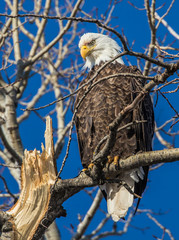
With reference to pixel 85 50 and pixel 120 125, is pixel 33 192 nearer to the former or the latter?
pixel 120 125

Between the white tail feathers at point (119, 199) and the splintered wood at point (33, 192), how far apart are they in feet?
3.06

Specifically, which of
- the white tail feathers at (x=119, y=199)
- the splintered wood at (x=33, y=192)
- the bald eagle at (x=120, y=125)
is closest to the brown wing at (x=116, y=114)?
the bald eagle at (x=120, y=125)

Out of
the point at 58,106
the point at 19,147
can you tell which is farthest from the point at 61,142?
the point at 58,106

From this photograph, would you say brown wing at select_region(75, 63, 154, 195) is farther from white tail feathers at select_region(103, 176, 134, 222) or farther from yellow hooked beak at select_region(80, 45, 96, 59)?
yellow hooked beak at select_region(80, 45, 96, 59)

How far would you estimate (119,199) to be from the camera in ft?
13.0

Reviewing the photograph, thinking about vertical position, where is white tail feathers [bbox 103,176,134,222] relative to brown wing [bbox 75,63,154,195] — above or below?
below

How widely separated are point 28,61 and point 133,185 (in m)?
2.41

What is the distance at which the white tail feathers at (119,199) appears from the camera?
391 cm

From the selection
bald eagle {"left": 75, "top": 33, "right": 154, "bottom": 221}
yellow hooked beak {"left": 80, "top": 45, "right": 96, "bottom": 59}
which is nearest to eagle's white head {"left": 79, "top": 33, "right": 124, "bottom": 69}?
yellow hooked beak {"left": 80, "top": 45, "right": 96, "bottom": 59}

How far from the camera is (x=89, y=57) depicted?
4.59 metres

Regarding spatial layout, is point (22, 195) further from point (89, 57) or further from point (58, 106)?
point (58, 106)

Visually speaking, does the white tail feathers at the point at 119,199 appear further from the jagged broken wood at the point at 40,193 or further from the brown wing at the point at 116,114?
the jagged broken wood at the point at 40,193

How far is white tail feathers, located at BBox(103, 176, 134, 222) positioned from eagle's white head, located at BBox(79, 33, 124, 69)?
1507 mm

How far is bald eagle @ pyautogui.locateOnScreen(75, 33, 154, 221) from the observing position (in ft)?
12.3
